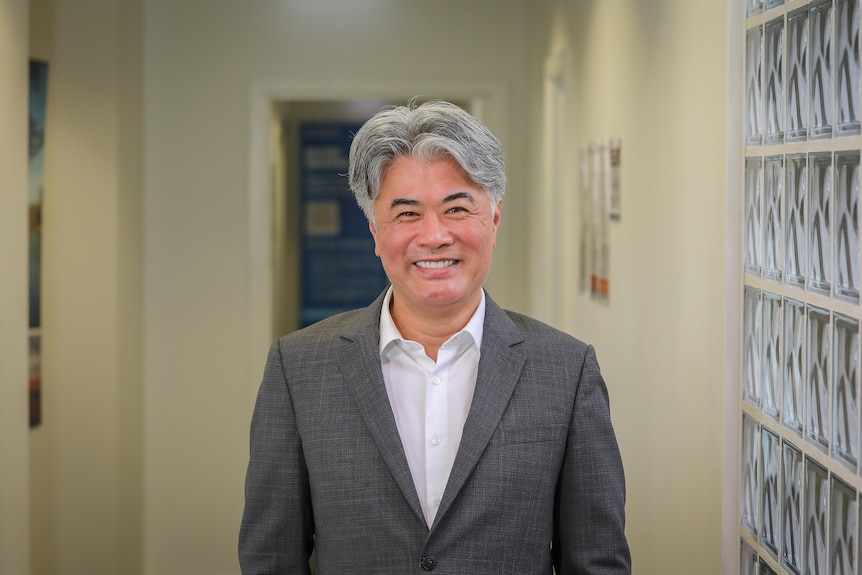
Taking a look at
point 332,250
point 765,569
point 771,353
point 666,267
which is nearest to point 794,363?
point 771,353

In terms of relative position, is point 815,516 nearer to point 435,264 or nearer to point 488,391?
point 488,391

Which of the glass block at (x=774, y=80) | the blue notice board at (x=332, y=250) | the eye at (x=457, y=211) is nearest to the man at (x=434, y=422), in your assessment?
the eye at (x=457, y=211)

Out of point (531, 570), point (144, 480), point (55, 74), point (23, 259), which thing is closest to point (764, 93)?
point (531, 570)

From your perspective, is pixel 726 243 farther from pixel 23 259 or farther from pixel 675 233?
pixel 23 259

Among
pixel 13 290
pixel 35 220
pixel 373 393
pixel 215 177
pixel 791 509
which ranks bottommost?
pixel 791 509

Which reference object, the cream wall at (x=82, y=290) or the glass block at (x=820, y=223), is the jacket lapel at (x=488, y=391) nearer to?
the glass block at (x=820, y=223)

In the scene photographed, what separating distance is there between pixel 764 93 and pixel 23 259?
2178mm

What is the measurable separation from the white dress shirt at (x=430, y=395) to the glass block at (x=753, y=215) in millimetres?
569

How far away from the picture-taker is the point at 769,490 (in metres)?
1.83

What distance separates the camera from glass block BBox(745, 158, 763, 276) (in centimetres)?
185

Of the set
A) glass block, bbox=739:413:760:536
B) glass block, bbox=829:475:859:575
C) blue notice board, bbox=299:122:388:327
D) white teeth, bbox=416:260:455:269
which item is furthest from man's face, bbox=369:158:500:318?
blue notice board, bbox=299:122:388:327

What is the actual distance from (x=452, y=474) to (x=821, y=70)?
804 millimetres

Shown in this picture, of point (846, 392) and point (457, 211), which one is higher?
point (457, 211)

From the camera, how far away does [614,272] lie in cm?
320
